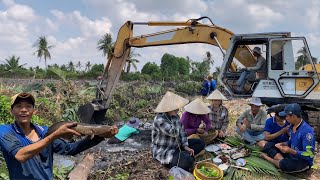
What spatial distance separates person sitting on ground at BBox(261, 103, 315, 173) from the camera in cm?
537

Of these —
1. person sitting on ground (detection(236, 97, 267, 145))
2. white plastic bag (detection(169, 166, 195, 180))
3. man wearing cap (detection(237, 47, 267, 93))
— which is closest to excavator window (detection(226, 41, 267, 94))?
man wearing cap (detection(237, 47, 267, 93))

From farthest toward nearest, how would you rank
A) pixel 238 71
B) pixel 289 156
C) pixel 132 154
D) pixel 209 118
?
1. pixel 238 71
2. pixel 132 154
3. pixel 209 118
4. pixel 289 156

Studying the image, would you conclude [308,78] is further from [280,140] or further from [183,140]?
[183,140]

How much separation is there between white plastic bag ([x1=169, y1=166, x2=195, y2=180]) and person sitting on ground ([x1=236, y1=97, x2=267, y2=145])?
5.69 feet

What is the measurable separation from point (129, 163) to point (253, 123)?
8.06 feet

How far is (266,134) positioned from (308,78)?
232 centimetres

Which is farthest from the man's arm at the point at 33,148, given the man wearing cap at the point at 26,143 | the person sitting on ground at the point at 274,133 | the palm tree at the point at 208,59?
the palm tree at the point at 208,59

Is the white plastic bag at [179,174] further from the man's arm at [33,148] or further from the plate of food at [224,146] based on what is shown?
the man's arm at [33,148]

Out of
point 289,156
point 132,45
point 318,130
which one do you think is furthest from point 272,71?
point 132,45

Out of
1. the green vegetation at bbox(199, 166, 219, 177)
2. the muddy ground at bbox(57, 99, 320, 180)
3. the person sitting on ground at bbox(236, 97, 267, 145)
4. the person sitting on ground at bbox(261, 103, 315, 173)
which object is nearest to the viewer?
the person sitting on ground at bbox(261, 103, 315, 173)

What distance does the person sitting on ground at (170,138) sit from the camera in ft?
18.9

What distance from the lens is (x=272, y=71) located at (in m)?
8.05

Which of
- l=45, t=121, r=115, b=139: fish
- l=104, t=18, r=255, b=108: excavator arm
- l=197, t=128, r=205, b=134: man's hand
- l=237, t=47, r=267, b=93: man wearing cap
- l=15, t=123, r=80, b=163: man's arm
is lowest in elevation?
l=197, t=128, r=205, b=134: man's hand

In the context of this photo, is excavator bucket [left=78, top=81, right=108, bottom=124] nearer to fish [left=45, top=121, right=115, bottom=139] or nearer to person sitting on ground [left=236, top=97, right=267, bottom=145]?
person sitting on ground [left=236, top=97, right=267, bottom=145]
